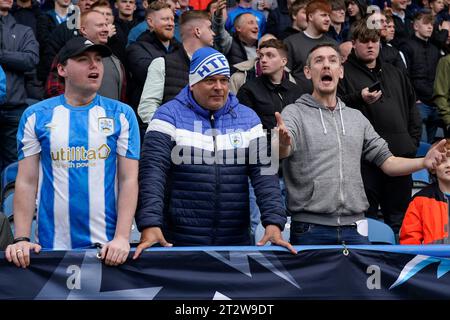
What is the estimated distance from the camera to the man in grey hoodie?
225 inches

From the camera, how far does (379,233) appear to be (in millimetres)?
6516

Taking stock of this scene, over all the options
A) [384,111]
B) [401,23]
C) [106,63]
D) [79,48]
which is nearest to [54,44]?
[106,63]

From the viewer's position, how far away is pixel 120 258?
15.5ft

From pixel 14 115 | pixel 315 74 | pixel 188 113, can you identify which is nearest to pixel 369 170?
pixel 315 74

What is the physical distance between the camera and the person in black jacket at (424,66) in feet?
35.3

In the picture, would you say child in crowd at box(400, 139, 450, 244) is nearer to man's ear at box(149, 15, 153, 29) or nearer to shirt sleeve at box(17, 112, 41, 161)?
shirt sleeve at box(17, 112, 41, 161)

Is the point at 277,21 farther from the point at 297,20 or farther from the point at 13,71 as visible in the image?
the point at 13,71

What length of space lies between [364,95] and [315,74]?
59 centimetres

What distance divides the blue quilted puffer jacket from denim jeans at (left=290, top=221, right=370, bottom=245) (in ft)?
1.66

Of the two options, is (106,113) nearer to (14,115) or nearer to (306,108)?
(306,108)

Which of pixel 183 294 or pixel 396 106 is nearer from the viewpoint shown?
pixel 183 294

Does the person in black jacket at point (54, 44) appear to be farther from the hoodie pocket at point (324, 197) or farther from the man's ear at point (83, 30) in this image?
the hoodie pocket at point (324, 197)

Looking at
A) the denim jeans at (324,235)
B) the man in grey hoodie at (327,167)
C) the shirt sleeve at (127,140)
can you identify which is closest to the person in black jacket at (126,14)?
the man in grey hoodie at (327,167)

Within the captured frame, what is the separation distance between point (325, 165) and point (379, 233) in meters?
1.04
